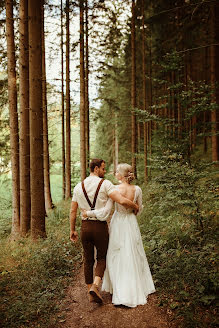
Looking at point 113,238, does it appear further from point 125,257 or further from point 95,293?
point 95,293

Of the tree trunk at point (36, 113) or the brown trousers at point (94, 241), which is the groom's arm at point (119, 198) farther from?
the tree trunk at point (36, 113)

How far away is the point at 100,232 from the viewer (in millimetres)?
4648

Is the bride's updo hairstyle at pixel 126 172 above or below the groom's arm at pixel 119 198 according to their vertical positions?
above

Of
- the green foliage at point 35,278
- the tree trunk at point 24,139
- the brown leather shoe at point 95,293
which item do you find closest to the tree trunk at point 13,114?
the tree trunk at point 24,139

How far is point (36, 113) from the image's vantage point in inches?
292

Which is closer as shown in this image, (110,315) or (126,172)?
(110,315)

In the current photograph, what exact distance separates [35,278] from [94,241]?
1.81 metres

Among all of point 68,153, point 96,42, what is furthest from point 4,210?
point 96,42

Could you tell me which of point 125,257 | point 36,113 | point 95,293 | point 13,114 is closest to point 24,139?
point 13,114

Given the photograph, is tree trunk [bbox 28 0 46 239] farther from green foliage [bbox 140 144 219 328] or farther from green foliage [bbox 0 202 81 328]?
green foliage [bbox 140 144 219 328]

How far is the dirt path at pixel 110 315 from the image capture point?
4.04m

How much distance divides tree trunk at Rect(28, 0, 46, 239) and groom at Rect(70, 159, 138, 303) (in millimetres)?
3253

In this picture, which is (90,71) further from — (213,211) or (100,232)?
(100,232)


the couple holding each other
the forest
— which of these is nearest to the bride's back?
the couple holding each other
